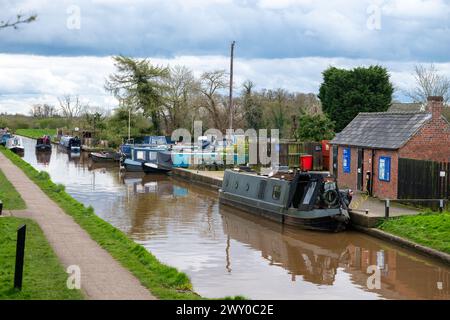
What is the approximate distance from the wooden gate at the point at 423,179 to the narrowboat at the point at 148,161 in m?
21.8

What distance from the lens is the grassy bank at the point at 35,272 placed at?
999cm

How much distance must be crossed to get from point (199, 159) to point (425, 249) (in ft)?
85.3

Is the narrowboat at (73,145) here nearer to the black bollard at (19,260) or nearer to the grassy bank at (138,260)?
the grassy bank at (138,260)

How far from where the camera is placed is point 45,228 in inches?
647

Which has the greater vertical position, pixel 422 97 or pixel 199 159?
pixel 422 97

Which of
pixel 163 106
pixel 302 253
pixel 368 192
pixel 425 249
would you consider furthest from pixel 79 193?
pixel 163 106

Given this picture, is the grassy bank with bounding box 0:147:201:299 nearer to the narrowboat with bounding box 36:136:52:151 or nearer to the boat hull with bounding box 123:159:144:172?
the boat hull with bounding box 123:159:144:172

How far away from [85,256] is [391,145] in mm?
12812

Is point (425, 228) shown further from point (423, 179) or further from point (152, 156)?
point (152, 156)

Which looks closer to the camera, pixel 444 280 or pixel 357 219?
pixel 444 280

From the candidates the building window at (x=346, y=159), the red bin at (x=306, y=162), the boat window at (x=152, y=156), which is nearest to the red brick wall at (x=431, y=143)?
the building window at (x=346, y=159)

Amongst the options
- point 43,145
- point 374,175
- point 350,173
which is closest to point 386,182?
point 374,175

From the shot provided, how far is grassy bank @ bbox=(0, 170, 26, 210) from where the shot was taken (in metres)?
20.0
